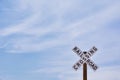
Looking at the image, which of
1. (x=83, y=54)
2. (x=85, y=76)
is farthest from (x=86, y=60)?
(x=85, y=76)

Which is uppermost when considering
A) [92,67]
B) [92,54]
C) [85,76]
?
[92,54]

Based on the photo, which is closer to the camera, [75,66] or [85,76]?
[85,76]

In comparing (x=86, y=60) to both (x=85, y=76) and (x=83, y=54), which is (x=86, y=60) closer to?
(x=83, y=54)

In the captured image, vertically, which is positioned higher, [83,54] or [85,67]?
[83,54]

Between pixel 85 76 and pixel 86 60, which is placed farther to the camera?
pixel 86 60

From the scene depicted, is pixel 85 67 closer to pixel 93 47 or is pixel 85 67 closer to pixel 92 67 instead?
pixel 92 67

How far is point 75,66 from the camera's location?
1546 cm

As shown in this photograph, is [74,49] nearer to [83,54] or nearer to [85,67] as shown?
Result: [83,54]

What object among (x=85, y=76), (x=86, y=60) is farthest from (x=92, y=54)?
(x=85, y=76)

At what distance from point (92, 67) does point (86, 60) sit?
724 millimetres

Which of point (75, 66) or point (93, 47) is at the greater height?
point (93, 47)

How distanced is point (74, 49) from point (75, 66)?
1.38 metres

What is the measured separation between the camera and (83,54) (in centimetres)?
1533

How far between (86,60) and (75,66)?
3.29 ft
